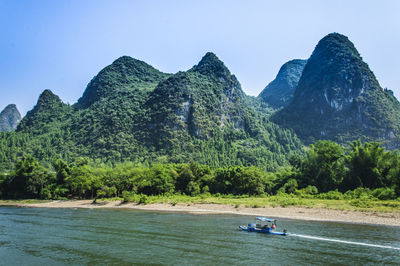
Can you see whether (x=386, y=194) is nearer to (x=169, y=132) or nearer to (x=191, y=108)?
(x=169, y=132)

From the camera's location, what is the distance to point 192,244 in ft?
88.7

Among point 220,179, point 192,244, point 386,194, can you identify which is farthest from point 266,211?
point 220,179

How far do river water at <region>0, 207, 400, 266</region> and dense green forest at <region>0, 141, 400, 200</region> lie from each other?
77.3ft

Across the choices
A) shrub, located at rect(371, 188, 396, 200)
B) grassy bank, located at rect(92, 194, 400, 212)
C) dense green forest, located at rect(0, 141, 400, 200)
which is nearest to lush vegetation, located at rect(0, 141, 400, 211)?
dense green forest, located at rect(0, 141, 400, 200)

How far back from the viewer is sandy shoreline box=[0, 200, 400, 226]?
119 ft

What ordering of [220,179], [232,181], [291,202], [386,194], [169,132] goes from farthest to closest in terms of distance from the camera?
[169,132] → [220,179] → [232,181] → [291,202] → [386,194]

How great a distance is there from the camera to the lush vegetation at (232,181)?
5450 centimetres

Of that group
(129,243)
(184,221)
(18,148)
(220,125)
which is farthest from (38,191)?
(220,125)

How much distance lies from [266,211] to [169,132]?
108 m

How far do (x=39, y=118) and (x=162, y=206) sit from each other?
177m

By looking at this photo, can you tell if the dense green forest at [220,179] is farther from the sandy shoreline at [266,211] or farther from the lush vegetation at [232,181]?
the sandy shoreline at [266,211]

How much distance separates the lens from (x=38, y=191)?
7000 centimetres

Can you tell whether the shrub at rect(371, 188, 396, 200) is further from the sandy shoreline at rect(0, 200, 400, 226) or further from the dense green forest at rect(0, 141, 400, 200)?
the sandy shoreline at rect(0, 200, 400, 226)

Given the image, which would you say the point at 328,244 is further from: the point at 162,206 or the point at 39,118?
the point at 39,118
